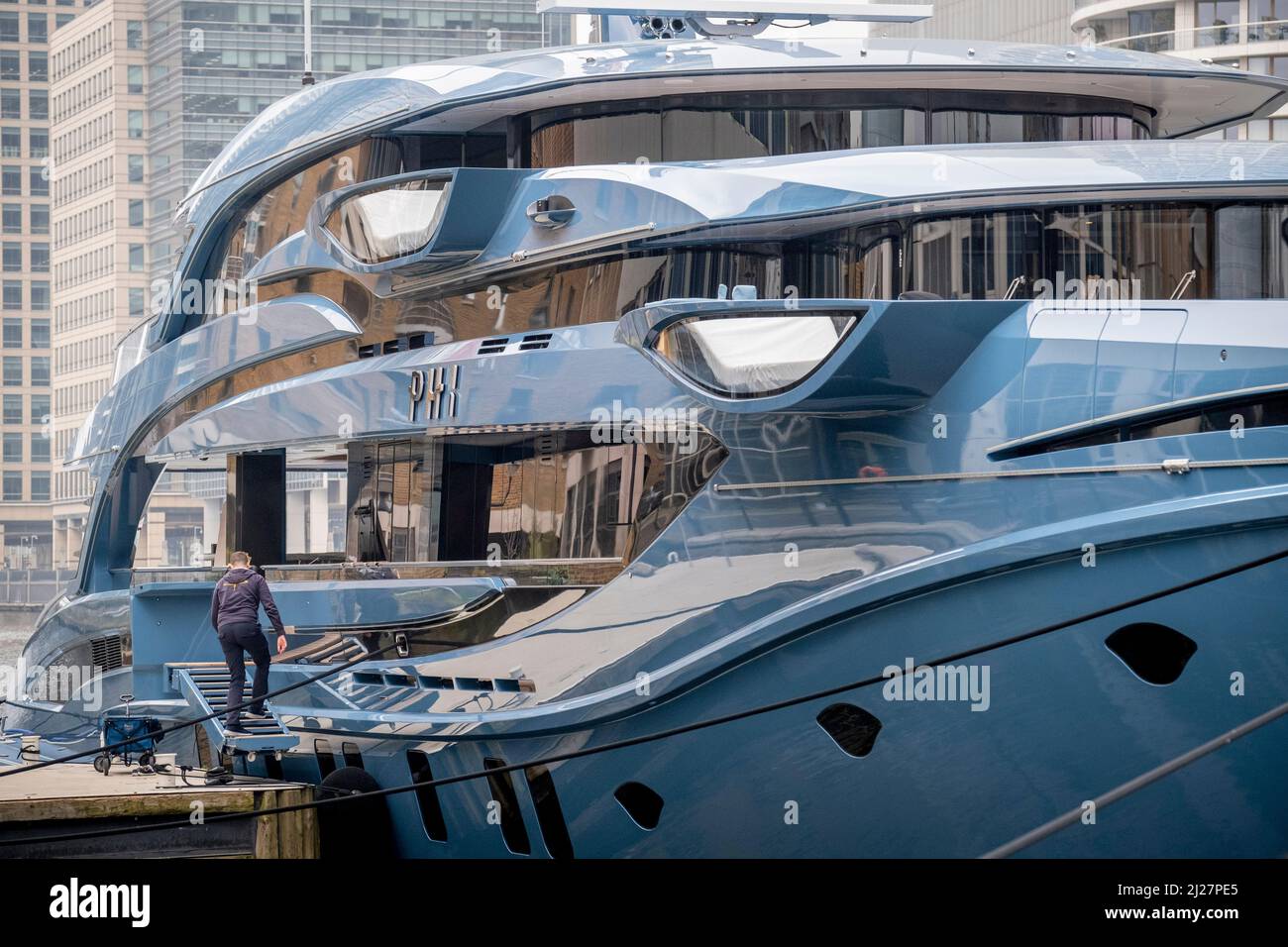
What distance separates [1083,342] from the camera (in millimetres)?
10383

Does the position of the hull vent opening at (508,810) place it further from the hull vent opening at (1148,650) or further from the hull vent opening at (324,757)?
the hull vent opening at (1148,650)

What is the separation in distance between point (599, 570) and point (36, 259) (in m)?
109

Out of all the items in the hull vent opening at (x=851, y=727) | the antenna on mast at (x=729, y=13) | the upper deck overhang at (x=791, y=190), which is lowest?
the hull vent opening at (x=851, y=727)

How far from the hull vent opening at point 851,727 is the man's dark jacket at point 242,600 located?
185 inches

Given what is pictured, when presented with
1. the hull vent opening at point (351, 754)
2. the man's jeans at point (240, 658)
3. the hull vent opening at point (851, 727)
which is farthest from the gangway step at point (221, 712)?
the hull vent opening at point (851, 727)

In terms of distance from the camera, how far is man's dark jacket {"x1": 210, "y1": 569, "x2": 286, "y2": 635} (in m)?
13.8

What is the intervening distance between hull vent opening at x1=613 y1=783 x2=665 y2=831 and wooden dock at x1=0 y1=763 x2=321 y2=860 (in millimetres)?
2097

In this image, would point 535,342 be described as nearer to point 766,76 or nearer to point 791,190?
point 791,190

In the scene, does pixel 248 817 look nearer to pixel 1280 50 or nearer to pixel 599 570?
pixel 599 570

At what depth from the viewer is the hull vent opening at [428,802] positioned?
13.0 meters

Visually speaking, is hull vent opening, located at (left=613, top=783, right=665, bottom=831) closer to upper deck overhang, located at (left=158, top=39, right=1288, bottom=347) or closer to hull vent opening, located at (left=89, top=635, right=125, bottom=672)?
upper deck overhang, located at (left=158, top=39, right=1288, bottom=347)

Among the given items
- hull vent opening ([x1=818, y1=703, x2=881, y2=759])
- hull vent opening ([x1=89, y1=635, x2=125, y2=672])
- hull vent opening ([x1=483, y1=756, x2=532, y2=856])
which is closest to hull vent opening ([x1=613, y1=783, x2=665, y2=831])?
hull vent opening ([x1=483, y1=756, x2=532, y2=856])

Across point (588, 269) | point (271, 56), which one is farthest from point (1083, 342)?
point (271, 56)

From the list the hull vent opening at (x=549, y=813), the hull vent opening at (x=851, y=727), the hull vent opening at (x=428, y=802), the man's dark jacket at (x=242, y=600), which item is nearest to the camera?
the hull vent opening at (x=851, y=727)
